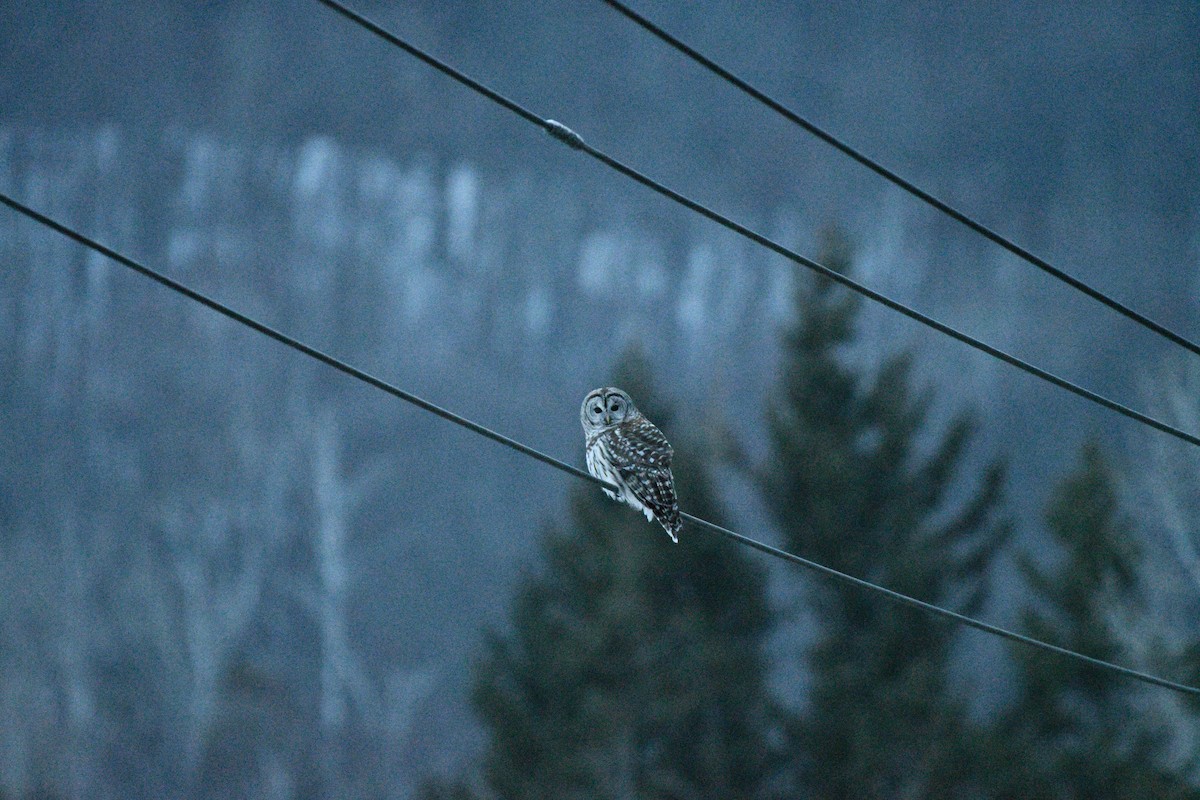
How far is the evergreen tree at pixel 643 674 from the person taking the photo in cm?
2111

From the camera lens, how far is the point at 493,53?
8081cm

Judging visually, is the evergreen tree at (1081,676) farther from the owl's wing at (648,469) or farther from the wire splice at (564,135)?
the wire splice at (564,135)

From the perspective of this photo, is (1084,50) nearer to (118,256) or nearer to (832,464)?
(832,464)

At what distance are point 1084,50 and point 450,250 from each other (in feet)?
93.1

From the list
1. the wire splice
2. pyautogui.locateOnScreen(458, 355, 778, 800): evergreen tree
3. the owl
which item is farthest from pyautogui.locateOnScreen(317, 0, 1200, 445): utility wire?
pyautogui.locateOnScreen(458, 355, 778, 800): evergreen tree

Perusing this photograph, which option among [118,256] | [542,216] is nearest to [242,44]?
[542,216]

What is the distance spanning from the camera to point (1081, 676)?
21125 mm

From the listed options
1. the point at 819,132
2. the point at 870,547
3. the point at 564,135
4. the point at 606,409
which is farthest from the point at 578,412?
the point at 819,132

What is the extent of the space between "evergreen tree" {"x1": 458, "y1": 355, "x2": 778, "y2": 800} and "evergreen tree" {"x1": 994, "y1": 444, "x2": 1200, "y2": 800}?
3.53m

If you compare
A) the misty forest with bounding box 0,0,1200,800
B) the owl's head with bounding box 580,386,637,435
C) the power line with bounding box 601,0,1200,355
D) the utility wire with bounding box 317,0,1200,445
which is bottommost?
the utility wire with bounding box 317,0,1200,445

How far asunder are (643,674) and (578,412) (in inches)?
249

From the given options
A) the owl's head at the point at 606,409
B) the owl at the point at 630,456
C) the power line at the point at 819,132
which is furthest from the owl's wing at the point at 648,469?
the power line at the point at 819,132

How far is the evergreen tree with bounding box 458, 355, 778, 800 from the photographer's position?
69.3 feet

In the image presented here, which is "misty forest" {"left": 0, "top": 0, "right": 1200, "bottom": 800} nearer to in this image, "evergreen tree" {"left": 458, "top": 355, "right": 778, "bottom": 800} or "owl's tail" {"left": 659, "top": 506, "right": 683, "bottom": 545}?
"evergreen tree" {"left": 458, "top": 355, "right": 778, "bottom": 800}
